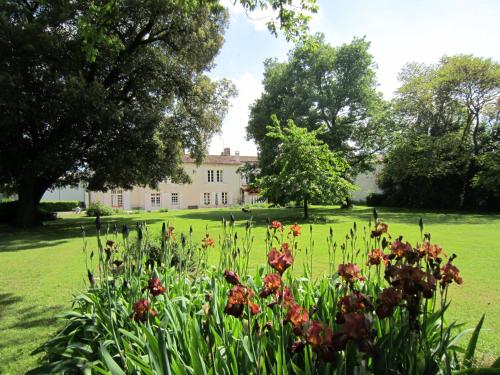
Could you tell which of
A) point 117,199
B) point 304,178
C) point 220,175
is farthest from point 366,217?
point 117,199

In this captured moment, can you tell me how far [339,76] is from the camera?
28.9 meters

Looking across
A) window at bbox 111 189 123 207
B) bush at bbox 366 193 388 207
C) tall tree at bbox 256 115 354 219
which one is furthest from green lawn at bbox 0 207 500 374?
window at bbox 111 189 123 207

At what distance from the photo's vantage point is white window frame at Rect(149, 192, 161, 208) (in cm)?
4406

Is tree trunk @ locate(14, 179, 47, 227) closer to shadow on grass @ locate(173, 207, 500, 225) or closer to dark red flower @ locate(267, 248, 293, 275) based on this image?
shadow on grass @ locate(173, 207, 500, 225)

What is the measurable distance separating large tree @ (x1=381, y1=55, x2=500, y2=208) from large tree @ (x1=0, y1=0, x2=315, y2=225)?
16.4 meters

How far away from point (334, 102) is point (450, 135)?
373 inches

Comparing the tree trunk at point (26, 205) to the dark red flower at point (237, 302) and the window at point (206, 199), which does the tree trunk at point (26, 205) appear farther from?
the window at point (206, 199)

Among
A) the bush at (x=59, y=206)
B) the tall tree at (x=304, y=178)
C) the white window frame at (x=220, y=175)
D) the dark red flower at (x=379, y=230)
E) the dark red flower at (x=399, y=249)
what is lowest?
the dark red flower at (x=399, y=249)

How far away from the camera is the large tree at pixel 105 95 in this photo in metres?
15.3

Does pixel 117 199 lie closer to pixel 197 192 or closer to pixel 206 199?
pixel 197 192

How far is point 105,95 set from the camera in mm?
16547

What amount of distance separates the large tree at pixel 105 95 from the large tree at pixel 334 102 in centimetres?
794

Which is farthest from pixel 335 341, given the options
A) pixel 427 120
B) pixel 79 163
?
pixel 427 120

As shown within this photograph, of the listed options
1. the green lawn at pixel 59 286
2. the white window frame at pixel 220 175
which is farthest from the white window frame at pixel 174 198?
the green lawn at pixel 59 286
